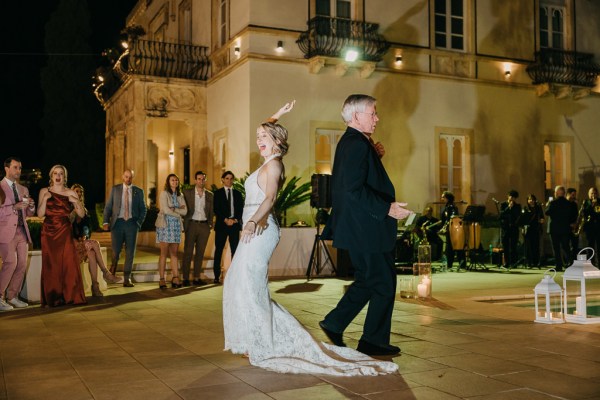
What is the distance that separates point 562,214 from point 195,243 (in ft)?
24.9

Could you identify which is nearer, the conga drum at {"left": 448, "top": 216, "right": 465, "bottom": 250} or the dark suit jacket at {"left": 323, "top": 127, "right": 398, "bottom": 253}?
the dark suit jacket at {"left": 323, "top": 127, "right": 398, "bottom": 253}

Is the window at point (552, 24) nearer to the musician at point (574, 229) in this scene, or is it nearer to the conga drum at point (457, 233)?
the musician at point (574, 229)

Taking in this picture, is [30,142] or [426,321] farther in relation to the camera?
[30,142]

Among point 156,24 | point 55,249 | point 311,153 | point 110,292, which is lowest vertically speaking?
point 110,292

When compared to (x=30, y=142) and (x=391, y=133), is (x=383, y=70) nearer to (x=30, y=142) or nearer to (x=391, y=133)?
(x=391, y=133)

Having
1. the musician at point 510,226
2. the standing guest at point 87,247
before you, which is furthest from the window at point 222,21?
the standing guest at point 87,247

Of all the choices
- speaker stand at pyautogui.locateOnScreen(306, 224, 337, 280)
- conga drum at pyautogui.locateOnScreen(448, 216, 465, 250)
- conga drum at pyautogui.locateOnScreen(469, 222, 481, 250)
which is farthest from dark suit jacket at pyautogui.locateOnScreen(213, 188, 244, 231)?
conga drum at pyautogui.locateOnScreen(469, 222, 481, 250)

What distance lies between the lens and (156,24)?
79.8 ft

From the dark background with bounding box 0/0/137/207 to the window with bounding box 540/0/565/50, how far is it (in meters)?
22.5

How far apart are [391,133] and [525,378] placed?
517 inches

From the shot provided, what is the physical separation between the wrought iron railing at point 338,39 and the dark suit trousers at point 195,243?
20.2 feet

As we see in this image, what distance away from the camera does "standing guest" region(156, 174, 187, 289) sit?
1091 centimetres

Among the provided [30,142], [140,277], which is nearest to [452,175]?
[140,277]

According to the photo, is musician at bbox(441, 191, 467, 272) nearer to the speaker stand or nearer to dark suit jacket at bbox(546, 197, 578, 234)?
dark suit jacket at bbox(546, 197, 578, 234)
